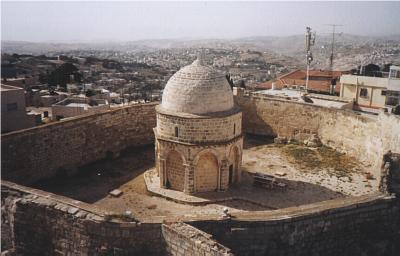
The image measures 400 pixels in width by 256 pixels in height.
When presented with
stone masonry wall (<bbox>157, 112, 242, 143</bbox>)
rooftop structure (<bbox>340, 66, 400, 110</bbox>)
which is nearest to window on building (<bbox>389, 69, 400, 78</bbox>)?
rooftop structure (<bbox>340, 66, 400, 110</bbox>)

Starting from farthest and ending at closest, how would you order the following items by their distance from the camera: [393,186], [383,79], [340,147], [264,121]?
[383,79] → [264,121] → [340,147] → [393,186]

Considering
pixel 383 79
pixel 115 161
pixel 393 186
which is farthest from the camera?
pixel 383 79

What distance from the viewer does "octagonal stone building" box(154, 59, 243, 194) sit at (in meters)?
14.7

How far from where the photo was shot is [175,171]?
15.3m

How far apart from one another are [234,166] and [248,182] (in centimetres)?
Result: 99

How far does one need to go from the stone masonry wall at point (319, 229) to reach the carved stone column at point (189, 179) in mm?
5296

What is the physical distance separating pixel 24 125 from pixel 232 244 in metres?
18.2

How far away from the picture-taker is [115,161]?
18719mm

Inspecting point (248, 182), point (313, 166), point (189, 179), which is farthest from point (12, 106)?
point (313, 166)

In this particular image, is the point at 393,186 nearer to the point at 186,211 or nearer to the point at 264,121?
the point at 186,211

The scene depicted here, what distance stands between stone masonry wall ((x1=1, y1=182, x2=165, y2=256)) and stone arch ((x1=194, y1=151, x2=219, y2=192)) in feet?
18.6

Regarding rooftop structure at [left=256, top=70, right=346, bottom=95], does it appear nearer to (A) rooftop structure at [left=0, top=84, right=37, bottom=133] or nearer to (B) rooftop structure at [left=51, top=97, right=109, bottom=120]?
(B) rooftop structure at [left=51, top=97, right=109, bottom=120]

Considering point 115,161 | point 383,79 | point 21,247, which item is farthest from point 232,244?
point 383,79

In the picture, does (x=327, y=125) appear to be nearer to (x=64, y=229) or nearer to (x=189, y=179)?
(x=189, y=179)
